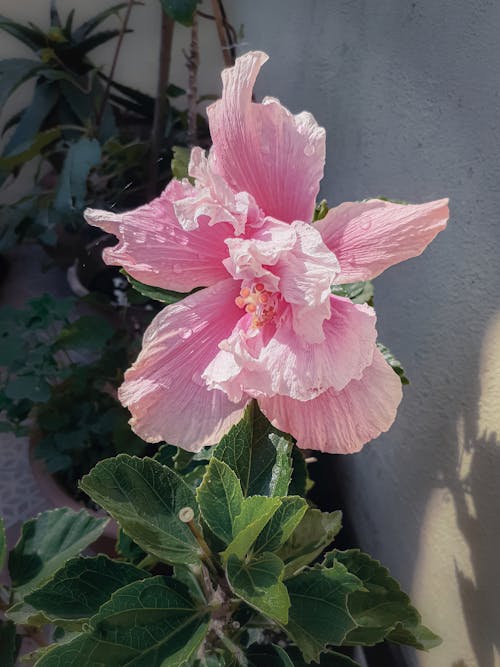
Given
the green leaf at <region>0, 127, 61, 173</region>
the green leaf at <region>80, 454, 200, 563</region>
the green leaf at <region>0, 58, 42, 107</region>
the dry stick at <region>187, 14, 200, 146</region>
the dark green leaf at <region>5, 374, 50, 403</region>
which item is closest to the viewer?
the green leaf at <region>80, 454, 200, 563</region>

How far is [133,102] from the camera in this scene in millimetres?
1694

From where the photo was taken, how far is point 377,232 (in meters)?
0.49

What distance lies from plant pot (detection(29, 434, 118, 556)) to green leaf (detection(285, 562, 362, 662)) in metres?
0.63

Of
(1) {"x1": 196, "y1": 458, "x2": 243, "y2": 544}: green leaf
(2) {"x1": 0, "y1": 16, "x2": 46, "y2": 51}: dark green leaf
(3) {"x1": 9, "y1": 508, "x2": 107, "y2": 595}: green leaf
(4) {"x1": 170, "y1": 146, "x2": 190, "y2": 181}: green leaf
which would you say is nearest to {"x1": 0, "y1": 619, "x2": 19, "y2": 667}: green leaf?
(3) {"x1": 9, "y1": 508, "x2": 107, "y2": 595}: green leaf

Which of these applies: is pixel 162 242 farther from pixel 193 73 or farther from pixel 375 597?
pixel 193 73

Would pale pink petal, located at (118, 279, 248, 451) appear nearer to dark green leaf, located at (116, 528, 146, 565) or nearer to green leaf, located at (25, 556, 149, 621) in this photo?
green leaf, located at (25, 556, 149, 621)

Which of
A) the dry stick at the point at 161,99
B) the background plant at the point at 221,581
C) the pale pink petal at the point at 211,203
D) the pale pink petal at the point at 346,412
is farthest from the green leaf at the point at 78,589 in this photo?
the dry stick at the point at 161,99

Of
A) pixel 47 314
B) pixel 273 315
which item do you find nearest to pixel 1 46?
pixel 47 314

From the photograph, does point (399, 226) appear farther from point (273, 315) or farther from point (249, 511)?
point (249, 511)

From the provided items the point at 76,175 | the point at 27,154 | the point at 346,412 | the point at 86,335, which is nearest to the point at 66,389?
the point at 86,335

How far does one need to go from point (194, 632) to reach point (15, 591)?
34 cm

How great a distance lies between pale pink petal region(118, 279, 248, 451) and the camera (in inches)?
20.4

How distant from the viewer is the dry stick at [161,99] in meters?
1.24

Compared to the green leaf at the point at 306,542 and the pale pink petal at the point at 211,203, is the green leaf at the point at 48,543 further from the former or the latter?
the pale pink petal at the point at 211,203
